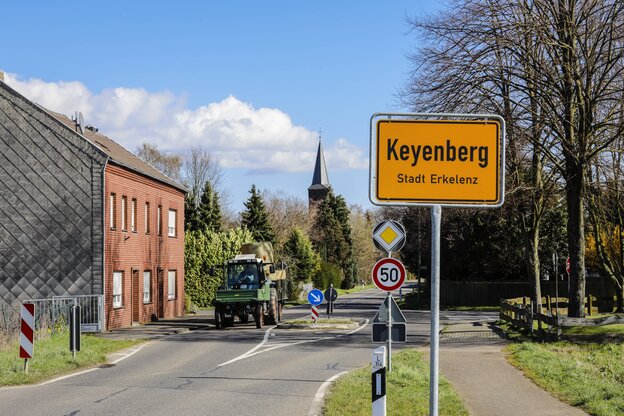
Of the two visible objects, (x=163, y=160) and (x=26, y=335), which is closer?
(x=26, y=335)

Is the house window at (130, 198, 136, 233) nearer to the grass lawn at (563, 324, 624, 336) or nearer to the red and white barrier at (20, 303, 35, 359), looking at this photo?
the grass lawn at (563, 324, 624, 336)

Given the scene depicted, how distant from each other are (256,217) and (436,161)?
6544 centimetres

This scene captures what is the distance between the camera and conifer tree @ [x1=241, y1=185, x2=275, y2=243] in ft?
236

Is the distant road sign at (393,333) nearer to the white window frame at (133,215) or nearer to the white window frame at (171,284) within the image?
the white window frame at (133,215)

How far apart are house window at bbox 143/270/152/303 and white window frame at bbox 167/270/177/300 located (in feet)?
9.73

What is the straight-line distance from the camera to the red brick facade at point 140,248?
32844mm

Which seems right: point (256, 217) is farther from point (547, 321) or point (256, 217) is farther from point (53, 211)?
point (547, 321)

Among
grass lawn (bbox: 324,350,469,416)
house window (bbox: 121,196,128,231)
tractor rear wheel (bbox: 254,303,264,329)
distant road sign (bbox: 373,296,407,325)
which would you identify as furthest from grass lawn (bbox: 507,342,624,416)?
house window (bbox: 121,196,128,231)

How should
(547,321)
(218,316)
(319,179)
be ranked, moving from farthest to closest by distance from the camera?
(319,179)
(218,316)
(547,321)

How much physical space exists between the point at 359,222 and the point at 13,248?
101 m

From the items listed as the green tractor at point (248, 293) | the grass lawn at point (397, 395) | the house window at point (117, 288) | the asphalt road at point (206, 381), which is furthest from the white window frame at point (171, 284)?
the grass lawn at point (397, 395)

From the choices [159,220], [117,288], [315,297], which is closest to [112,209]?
[117,288]

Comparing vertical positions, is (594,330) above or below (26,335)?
below

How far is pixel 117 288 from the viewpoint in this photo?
3372 cm
